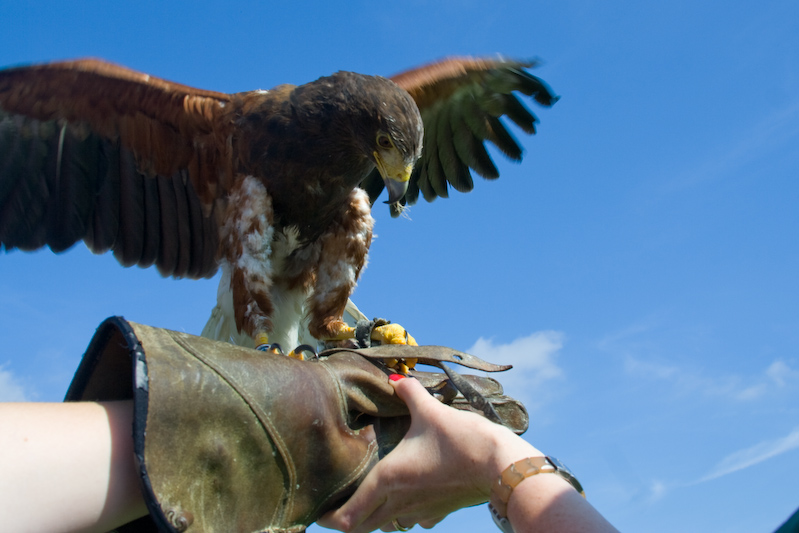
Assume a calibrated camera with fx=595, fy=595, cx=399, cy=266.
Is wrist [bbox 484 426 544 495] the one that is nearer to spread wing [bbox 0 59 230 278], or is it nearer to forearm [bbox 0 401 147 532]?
forearm [bbox 0 401 147 532]

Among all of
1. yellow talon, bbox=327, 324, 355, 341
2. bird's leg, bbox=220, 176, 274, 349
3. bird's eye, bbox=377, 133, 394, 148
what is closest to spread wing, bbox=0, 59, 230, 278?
bird's leg, bbox=220, 176, 274, 349

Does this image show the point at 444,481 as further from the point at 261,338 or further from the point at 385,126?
the point at 385,126

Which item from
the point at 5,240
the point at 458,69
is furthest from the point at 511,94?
the point at 5,240

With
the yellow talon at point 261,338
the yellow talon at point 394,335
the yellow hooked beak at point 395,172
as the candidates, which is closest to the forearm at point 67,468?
the yellow talon at point 394,335

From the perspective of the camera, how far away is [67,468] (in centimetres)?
127

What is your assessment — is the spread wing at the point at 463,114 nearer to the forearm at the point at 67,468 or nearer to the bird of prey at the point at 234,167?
the bird of prey at the point at 234,167

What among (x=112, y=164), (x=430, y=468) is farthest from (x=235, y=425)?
(x=112, y=164)

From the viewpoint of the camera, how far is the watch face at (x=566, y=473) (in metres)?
1.45

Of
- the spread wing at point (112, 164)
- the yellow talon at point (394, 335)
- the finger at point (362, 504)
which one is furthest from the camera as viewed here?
the spread wing at point (112, 164)

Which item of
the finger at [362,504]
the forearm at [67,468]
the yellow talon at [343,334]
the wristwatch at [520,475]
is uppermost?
the yellow talon at [343,334]

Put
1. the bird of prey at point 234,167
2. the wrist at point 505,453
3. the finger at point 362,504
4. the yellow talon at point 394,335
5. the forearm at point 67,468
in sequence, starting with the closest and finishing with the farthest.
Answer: the forearm at point 67,468, the wrist at point 505,453, the finger at point 362,504, the yellow talon at point 394,335, the bird of prey at point 234,167

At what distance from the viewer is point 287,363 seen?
1.69 m

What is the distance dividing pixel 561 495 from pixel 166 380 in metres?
0.95

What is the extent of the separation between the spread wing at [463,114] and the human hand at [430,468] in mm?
3563
